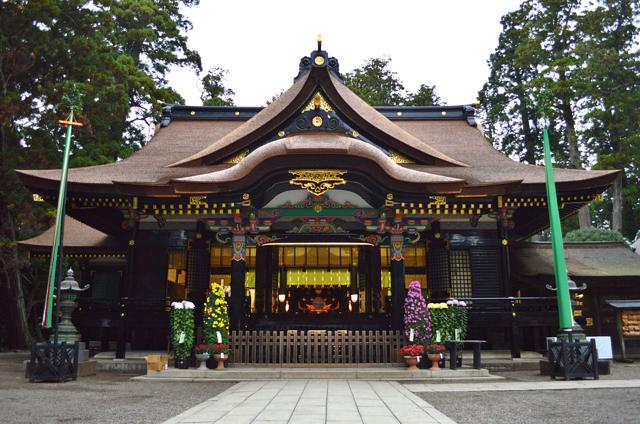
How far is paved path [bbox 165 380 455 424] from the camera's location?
20.4ft

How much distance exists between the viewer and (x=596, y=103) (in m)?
31.0

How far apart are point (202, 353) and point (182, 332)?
698mm

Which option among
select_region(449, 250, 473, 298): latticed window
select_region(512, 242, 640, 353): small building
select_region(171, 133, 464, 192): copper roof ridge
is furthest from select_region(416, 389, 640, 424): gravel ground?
select_region(512, 242, 640, 353): small building

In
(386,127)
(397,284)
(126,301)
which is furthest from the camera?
(386,127)

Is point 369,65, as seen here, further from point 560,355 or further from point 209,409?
point 209,409

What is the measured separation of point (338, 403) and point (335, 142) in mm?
7483

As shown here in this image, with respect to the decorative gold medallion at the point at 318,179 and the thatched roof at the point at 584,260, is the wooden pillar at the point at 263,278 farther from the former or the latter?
the thatched roof at the point at 584,260

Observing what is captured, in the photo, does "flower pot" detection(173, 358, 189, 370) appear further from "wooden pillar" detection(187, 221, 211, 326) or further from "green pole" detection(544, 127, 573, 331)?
"green pole" detection(544, 127, 573, 331)

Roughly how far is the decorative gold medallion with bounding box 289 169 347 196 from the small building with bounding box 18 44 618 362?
0.03 metres

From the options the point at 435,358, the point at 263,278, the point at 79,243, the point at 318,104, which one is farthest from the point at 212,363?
the point at 79,243

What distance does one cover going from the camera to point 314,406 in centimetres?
721

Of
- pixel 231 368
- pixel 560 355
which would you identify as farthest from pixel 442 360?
pixel 231 368

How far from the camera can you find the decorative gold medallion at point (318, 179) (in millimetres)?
13298

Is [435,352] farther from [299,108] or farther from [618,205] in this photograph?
[618,205]
